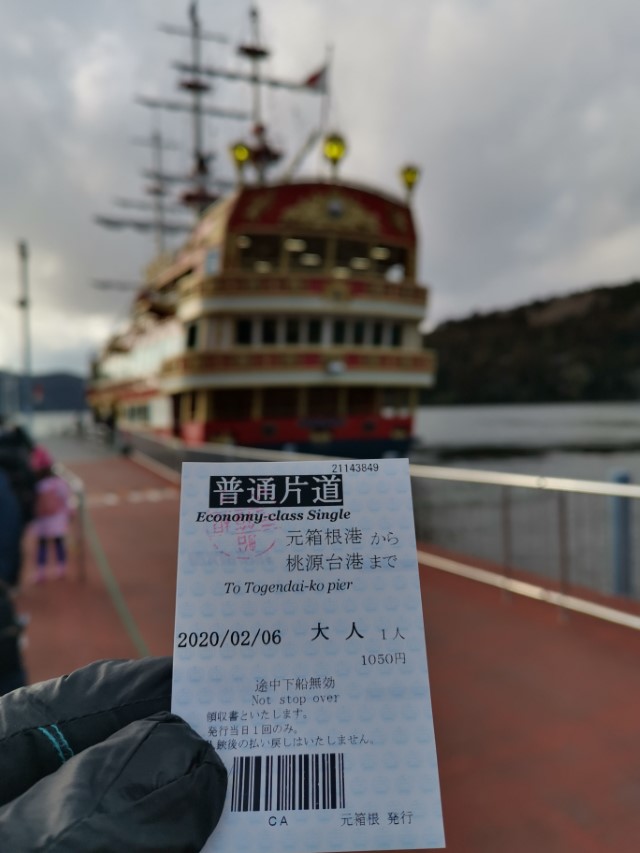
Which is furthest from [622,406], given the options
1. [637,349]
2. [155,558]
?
[155,558]

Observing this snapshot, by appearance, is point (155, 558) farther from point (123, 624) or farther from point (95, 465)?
point (95, 465)

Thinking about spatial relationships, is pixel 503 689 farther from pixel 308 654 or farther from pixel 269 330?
pixel 269 330

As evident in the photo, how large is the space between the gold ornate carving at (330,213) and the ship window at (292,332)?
129 inches

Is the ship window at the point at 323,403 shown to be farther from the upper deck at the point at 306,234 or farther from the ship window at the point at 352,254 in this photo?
the ship window at the point at 352,254

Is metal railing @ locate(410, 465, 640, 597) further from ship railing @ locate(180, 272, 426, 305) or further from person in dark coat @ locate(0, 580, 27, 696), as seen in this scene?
ship railing @ locate(180, 272, 426, 305)

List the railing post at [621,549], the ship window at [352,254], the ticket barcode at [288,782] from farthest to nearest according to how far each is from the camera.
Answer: the ship window at [352,254] < the railing post at [621,549] < the ticket barcode at [288,782]

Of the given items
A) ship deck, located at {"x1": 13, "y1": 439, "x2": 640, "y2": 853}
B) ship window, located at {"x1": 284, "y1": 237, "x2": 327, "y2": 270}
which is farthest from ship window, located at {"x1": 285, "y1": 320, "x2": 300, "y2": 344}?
ship deck, located at {"x1": 13, "y1": 439, "x2": 640, "y2": 853}

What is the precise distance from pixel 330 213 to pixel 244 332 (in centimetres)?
496

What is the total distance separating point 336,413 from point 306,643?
20.3 m

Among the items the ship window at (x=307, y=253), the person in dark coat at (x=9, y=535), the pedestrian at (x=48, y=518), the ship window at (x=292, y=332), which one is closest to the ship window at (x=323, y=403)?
the ship window at (x=292, y=332)

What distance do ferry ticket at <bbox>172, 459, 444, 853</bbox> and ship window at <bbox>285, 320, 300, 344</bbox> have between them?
64.8 feet

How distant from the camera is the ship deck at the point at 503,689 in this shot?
233cm

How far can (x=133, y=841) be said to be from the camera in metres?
0.85

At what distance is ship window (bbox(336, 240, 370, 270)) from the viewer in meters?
21.8
